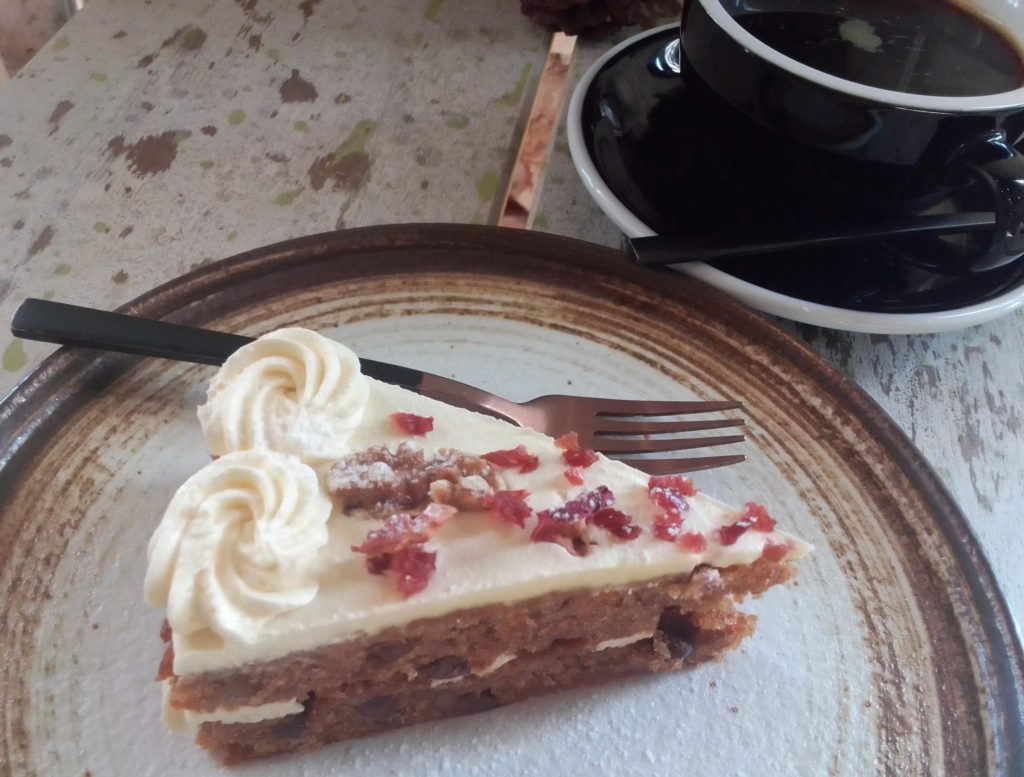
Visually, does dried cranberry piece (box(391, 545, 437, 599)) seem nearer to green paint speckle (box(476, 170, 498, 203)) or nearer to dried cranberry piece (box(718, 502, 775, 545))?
dried cranberry piece (box(718, 502, 775, 545))

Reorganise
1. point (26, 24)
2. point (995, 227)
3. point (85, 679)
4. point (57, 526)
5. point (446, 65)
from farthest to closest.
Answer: point (26, 24) → point (446, 65) → point (995, 227) → point (57, 526) → point (85, 679)

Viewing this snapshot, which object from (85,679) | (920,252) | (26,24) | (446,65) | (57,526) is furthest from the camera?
(26,24)

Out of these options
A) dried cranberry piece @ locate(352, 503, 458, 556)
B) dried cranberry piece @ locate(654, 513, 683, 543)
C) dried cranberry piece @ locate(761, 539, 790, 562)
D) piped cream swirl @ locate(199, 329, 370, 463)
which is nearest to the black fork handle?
piped cream swirl @ locate(199, 329, 370, 463)

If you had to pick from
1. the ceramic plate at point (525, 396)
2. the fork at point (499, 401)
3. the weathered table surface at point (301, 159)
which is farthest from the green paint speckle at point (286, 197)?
the fork at point (499, 401)

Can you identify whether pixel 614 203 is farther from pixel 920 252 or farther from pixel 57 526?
pixel 57 526

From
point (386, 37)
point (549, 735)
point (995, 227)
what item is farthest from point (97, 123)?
point (995, 227)

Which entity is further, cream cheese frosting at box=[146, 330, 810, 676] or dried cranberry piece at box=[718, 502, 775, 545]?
dried cranberry piece at box=[718, 502, 775, 545]
